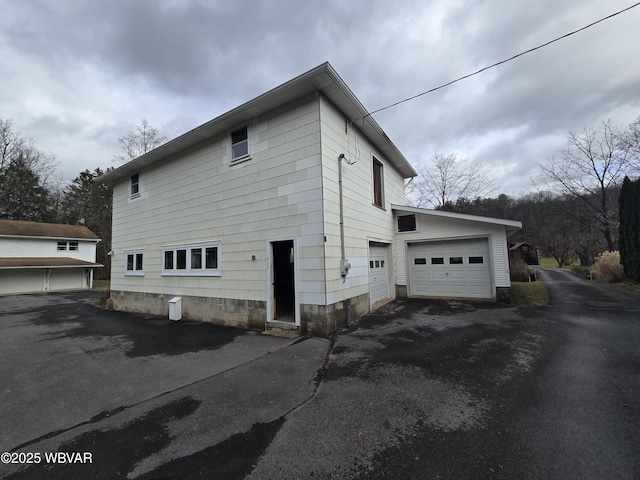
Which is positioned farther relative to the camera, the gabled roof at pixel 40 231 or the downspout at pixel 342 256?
the gabled roof at pixel 40 231

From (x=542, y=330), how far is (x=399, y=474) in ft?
18.8

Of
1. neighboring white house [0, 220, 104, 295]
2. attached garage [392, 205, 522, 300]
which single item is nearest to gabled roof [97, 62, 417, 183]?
attached garage [392, 205, 522, 300]

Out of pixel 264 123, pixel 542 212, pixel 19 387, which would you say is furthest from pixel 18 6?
pixel 542 212

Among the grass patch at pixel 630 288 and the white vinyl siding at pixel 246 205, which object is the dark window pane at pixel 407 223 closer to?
the white vinyl siding at pixel 246 205

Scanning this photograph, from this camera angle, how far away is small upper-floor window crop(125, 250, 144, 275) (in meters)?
10.2

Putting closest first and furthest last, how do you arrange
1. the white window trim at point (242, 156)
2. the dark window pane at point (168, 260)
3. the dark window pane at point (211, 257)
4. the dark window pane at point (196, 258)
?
1. the white window trim at point (242, 156)
2. the dark window pane at point (211, 257)
3. the dark window pane at point (196, 258)
4. the dark window pane at point (168, 260)

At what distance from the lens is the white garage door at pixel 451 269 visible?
30.2 ft

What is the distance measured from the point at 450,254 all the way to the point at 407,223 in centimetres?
200

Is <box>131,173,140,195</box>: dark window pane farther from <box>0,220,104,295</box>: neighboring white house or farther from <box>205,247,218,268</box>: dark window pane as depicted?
<box>0,220,104,295</box>: neighboring white house

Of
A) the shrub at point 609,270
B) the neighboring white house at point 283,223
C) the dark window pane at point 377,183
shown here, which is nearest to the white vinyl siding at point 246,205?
the neighboring white house at point 283,223

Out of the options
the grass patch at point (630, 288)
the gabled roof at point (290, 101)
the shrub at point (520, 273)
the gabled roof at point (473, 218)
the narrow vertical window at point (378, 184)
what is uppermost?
the gabled roof at point (290, 101)

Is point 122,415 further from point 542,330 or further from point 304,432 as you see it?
point 542,330

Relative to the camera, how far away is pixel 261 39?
24.8 feet

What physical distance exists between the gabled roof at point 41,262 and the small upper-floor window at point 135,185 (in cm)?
1770
